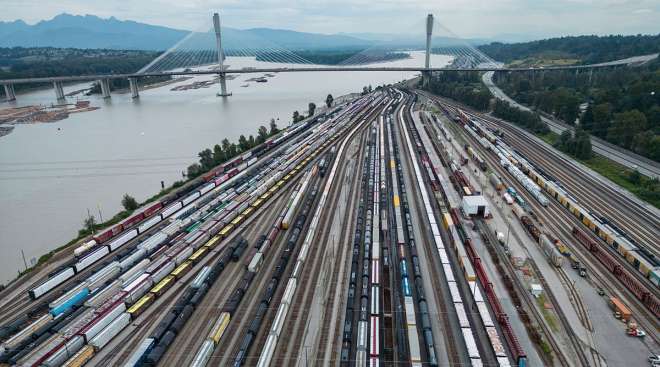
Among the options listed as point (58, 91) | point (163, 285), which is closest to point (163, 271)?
point (163, 285)

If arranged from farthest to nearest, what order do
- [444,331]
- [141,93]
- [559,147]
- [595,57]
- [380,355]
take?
[595,57], [141,93], [559,147], [444,331], [380,355]

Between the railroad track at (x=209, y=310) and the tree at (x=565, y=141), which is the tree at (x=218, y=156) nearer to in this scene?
the railroad track at (x=209, y=310)

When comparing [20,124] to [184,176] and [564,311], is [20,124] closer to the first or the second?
[184,176]

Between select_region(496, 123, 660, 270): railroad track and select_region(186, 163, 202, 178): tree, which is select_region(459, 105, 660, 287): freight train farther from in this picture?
select_region(186, 163, 202, 178): tree

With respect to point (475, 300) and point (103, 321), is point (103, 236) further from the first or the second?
point (475, 300)

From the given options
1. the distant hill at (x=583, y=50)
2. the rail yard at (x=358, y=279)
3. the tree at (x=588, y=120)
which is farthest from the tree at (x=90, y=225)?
the distant hill at (x=583, y=50)

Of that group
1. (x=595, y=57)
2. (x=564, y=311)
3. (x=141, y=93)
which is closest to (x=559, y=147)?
(x=564, y=311)

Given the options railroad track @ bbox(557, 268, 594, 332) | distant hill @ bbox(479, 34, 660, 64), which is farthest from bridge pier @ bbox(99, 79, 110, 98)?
distant hill @ bbox(479, 34, 660, 64)
